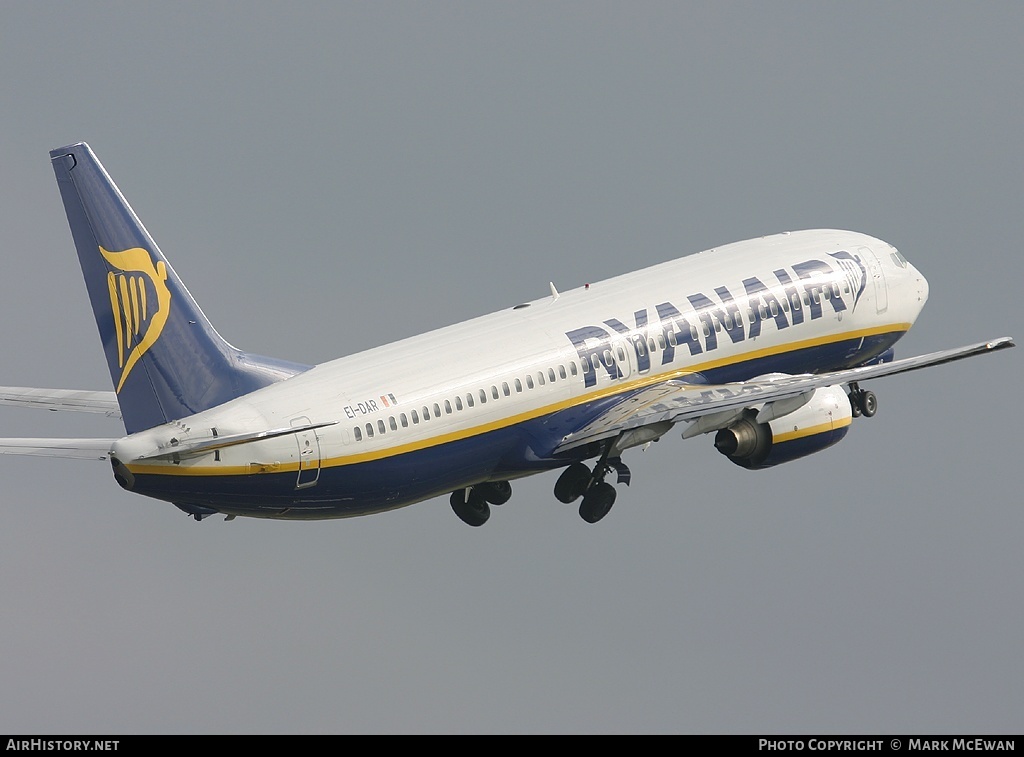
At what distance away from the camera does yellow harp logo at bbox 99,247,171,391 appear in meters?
60.9

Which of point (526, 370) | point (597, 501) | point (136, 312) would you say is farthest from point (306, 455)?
point (597, 501)

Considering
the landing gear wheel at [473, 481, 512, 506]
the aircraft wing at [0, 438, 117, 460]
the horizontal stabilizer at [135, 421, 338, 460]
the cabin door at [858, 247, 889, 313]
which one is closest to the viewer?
the aircraft wing at [0, 438, 117, 460]

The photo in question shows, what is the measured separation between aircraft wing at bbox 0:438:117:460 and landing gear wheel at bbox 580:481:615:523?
17.0m

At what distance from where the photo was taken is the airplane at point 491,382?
61688 mm

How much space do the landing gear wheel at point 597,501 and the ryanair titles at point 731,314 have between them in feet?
11.4

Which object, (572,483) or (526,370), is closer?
(526,370)

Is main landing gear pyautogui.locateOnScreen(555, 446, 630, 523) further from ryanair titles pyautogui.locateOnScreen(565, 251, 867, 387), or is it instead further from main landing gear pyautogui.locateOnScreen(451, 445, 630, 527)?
ryanair titles pyautogui.locateOnScreen(565, 251, 867, 387)

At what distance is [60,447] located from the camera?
60.9 metres

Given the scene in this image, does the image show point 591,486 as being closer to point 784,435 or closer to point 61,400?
point 784,435

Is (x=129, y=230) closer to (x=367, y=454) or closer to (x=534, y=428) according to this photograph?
(x=367, y=454)

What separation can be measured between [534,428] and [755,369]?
960 centimetres

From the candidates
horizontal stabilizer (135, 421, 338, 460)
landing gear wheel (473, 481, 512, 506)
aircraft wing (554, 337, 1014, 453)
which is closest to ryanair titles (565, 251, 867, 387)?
aircraft wing (554, 337, 1014, 453)

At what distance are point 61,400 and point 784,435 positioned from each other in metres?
22.1

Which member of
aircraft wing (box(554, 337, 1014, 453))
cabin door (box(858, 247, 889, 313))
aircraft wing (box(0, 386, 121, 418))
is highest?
aircraft wing (box(0, 386, 121, 418))
